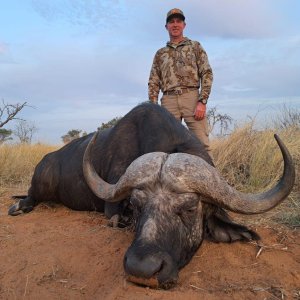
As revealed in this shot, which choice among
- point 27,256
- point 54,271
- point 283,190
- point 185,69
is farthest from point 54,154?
point 283,190

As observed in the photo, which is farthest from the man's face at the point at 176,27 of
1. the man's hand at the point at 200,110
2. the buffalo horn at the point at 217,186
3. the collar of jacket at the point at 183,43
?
the buffalo horn at the point at 217,186

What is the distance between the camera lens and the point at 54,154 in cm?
610

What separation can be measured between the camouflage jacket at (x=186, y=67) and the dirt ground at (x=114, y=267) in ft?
8.97

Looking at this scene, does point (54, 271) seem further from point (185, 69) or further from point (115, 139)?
point (185, 69)

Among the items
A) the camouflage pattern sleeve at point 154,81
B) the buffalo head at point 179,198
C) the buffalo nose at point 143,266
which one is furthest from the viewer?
the camouflage pattern sleeve at point 154,81

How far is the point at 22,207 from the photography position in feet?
18.2

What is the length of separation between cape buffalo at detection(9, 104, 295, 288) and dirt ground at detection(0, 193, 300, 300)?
141mm

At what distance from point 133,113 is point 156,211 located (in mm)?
2049

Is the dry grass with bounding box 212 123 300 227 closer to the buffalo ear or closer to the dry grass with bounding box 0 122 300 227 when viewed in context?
the dry grass with bounding box 0 122 300 227

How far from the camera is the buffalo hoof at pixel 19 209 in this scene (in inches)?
213

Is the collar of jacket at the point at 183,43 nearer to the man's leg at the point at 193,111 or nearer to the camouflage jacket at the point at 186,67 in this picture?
the camouflage jacket at the point at 186,67

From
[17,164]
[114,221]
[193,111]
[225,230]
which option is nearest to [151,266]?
[225,230]

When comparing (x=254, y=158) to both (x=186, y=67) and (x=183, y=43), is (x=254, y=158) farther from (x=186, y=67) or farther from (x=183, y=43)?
(x=183, y=43)

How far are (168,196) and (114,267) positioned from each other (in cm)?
66
